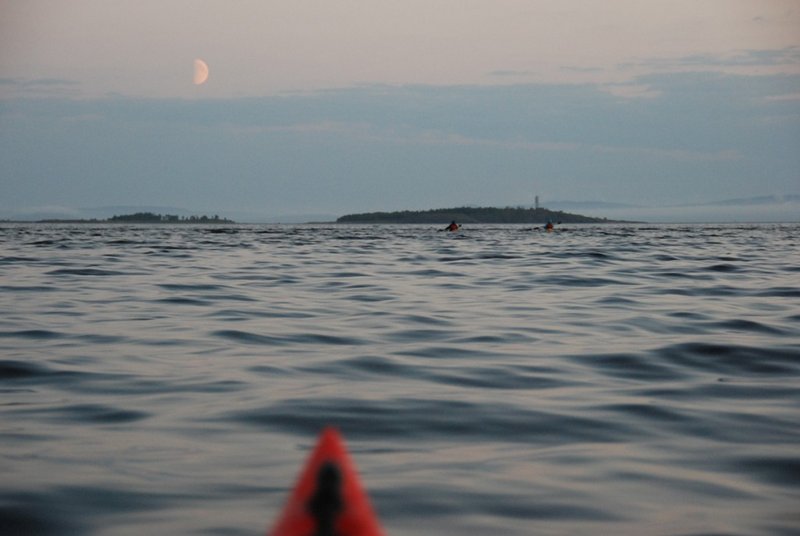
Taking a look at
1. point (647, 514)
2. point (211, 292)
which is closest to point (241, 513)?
point (647, 514)

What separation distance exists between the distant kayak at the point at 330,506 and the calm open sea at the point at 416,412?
1.95 m

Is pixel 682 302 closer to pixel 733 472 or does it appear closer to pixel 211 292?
pixel 211 292

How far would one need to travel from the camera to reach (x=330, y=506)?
187 centimetres

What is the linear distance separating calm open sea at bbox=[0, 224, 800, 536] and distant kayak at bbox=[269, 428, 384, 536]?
6.41 feet

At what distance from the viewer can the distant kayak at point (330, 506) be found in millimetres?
1858

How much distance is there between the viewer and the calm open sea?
4137 millimetres

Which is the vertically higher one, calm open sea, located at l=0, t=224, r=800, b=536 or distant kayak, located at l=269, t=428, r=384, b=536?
distant kayak, located at l=269, t=428, r=384, b=536

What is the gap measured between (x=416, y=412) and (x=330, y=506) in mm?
4373

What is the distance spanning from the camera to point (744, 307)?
524 inches

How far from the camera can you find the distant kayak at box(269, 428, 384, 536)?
6.10 feet

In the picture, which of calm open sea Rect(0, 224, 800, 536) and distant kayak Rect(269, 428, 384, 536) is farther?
calm open sea Rect(0, 224, 800, 536)

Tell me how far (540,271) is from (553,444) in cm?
1666

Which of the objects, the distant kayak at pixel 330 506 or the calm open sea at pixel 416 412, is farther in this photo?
the calm open sea at pixel 416 412

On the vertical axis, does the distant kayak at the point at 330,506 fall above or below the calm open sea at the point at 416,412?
above
